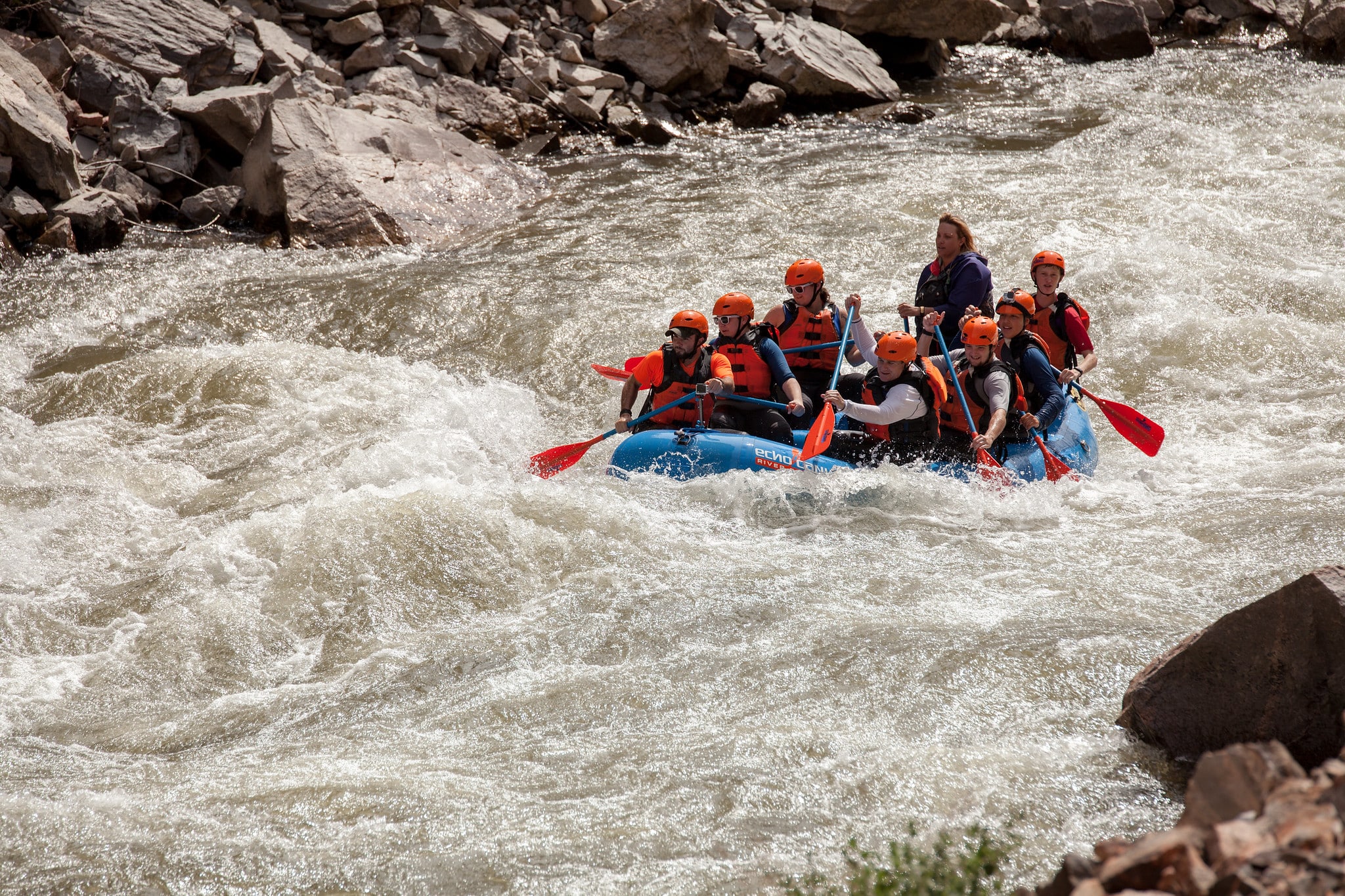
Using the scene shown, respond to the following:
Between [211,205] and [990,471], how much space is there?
813cm

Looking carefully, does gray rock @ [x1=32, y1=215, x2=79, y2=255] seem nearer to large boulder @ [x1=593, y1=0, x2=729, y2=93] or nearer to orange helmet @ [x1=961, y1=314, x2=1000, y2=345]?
large boulder @ [x1=593, y1=0, x2=729, y2=93]

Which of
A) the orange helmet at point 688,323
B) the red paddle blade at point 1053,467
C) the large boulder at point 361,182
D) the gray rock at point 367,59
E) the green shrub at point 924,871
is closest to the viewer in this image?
the green shrub at point 924,871

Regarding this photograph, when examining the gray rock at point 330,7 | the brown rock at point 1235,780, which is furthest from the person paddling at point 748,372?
the gray rock at point 330,7

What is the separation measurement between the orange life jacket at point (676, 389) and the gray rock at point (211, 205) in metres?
5.97

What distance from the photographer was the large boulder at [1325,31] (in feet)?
52.1

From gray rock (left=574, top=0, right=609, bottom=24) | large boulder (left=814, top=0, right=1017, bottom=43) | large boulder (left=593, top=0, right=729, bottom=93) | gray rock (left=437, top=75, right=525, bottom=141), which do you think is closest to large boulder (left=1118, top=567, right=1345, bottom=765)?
gray rock (left=437, top=75, right=525, bottom=141)

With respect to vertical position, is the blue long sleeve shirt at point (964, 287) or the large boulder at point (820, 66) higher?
the large boulder at point (820, 66)

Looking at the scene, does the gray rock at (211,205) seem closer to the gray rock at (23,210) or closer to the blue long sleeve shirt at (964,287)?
the gray rock at (23,210)

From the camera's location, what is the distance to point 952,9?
1630 cm

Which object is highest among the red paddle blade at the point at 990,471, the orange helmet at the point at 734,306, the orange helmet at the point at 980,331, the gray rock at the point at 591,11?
the gray rock at the point at 591,11

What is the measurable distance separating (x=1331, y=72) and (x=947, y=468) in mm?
13088

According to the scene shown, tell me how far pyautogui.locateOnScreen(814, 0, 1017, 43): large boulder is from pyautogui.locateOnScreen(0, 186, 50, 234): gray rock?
35.9ft

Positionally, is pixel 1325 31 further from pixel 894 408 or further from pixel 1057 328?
pixel 894 408

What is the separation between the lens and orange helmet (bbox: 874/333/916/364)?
241 inches
